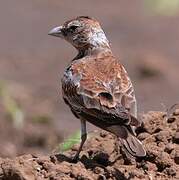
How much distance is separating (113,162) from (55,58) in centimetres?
1113

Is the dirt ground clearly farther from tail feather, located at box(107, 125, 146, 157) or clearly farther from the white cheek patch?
the white cheek patch

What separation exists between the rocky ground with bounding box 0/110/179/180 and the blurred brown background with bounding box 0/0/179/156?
3.22 metres

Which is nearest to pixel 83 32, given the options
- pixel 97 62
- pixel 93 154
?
pixel 97 62

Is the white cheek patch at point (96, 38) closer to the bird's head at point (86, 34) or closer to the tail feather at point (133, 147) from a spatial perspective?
the bird's head at point (86, 34)

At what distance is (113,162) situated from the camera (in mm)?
9078

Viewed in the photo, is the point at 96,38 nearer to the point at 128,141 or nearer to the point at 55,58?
the point at 128,141

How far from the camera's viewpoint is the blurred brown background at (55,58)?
14.3m

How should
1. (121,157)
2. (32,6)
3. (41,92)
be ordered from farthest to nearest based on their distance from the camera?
1. (32,6)
2. (41,92)
3. (121,157)

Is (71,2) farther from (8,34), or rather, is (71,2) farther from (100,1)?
(8,34)

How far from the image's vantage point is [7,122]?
14.6m

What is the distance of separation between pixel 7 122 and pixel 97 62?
5243mm

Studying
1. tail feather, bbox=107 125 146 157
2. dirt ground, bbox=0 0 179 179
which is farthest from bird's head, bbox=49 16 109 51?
tail feather, bbox=107 125 146 157

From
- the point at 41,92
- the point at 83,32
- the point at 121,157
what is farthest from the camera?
the point at 41,92

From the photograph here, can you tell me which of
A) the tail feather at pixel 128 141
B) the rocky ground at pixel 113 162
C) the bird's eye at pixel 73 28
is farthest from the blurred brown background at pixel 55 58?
the tail feather at pixel 128 141
